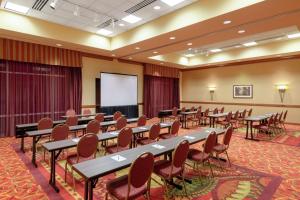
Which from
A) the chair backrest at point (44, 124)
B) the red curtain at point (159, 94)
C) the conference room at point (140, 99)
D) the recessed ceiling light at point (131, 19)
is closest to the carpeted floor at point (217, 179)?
the conference room at point (140, 99)

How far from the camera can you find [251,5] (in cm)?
411

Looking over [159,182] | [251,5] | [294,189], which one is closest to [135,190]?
[159,182]

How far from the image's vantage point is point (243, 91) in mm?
11766

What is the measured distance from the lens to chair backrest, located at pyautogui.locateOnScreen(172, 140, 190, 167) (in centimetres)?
278

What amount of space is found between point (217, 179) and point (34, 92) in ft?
24.3

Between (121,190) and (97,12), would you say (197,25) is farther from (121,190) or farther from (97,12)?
(121,190)

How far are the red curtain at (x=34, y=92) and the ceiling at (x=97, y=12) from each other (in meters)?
2.21

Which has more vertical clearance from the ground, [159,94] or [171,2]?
[171,2]

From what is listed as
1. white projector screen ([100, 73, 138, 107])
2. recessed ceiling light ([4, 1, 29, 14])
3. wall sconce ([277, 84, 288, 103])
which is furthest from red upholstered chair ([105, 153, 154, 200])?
wall sconce ([277, 84, 288, 103])

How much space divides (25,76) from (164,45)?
5610 millimetres

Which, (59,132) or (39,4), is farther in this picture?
(39,4)

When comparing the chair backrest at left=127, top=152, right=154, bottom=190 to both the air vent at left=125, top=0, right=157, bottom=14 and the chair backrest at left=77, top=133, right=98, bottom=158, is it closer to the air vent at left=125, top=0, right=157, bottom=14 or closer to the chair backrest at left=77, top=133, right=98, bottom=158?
the chair backrest at left=77, top=133, right=98, bottom=158

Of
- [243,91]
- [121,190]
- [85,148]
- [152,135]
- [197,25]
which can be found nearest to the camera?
[121,190]

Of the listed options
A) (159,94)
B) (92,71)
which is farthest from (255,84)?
(92,71)
